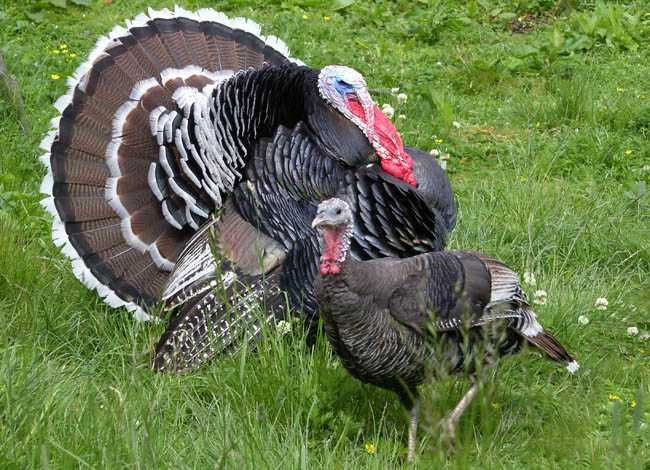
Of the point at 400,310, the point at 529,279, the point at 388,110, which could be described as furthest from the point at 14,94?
the point at 400,310

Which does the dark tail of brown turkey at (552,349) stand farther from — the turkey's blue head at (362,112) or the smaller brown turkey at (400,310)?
the turkey's blue head at (362,112)

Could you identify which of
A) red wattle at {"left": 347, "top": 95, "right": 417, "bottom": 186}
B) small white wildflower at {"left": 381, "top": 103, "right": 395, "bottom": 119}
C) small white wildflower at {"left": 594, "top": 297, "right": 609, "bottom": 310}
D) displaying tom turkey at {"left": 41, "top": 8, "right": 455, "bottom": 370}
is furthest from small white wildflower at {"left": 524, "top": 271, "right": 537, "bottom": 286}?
small white wildflower at {"left": 381, "top": 103, "right": 395, "bottom": 119}

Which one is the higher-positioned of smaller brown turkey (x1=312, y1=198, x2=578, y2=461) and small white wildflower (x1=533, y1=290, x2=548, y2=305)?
smaller brown turkey (x1=312, y1=198, x2=578, y2=461)

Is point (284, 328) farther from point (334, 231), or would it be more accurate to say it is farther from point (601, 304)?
point (601, 304)

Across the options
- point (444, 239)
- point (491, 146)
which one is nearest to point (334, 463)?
point (444, 239)

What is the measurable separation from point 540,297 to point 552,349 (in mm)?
661

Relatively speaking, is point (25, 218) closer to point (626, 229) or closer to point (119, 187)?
point (119, 187)

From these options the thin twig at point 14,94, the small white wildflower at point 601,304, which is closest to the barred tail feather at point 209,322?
the small white wildflower at point 601,304

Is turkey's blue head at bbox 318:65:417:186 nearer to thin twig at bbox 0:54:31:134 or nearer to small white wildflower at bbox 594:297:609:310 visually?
small white wildflower at bbox 594:297:609:310

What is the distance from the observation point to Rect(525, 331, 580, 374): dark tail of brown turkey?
4363 millimetres

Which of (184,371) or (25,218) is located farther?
(25,218)

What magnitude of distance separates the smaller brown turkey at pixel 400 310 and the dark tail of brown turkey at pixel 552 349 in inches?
6.1

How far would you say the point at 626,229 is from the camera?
593 cm

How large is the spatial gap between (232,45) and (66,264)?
4.81 ft
